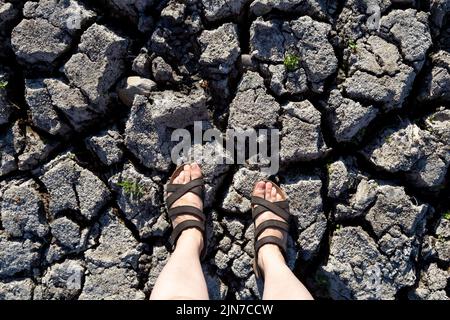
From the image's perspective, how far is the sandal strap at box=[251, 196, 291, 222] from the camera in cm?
301

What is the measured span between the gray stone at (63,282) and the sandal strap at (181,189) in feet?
2.32

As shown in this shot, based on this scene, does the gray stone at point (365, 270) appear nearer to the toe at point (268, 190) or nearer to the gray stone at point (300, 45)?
the toe at point (268, 190)

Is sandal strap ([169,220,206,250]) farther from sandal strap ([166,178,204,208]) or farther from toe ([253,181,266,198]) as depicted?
toe ([253,181,266,198])

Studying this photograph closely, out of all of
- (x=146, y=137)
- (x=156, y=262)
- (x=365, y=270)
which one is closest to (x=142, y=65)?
Result: (x=146, y=137)

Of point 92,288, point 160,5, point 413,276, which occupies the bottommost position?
point 413,276

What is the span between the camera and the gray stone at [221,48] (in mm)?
3143

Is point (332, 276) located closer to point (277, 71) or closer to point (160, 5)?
A: point (277, 71)

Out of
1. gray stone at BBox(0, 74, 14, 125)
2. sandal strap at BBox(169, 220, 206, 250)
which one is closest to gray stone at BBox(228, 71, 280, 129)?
sandal strap at BBox(169, 220, 206, 250)

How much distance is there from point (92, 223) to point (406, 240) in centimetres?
196

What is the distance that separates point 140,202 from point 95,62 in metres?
0.93

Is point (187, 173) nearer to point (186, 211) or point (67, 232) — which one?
point (186, 211)

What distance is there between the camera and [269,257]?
2.96 metres
